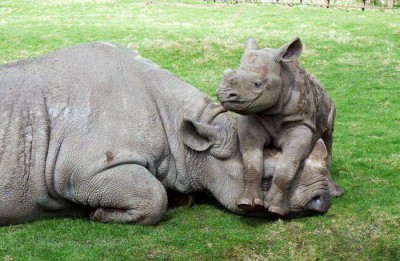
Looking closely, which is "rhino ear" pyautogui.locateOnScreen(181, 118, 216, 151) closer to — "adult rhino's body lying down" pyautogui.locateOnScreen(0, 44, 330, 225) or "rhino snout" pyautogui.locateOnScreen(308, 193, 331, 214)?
"adult rhino's body lying down" pyautogui.locateOnScreen(0, 44, 330, 225)

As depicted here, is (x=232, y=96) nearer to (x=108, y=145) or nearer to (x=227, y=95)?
(x=227, y=95)

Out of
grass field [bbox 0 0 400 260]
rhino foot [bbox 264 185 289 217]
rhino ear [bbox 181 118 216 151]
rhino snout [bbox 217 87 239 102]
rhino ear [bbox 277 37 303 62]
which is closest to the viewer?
grass field [bbox 0 0 400 260]

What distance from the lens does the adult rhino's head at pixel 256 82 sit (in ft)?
21.6

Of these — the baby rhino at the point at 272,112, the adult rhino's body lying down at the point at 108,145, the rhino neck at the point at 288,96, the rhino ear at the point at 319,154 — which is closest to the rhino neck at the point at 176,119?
the adult rhino's body lying down at the point at 108,145

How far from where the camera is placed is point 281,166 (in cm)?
675

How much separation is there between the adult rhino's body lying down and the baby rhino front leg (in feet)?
0.56

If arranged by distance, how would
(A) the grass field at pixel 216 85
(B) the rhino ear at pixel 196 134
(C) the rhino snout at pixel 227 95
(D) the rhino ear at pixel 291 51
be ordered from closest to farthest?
(A) the grass field at pixel 216 85
(C) the rhino snout at pixel 227 95
(D) the rhino ear at pixel 291 51
(B) the rhino ear at pixel 196 134

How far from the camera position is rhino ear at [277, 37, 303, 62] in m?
6.84

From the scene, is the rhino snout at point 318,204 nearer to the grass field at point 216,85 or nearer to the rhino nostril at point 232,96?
the grass field at point 216,85

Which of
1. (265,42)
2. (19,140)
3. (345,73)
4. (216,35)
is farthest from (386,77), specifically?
(19,140)

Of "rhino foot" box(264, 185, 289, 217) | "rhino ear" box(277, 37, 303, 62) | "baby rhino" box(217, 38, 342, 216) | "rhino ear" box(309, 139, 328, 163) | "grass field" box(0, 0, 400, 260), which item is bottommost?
"grass field" box(0, 0, 400, 260)

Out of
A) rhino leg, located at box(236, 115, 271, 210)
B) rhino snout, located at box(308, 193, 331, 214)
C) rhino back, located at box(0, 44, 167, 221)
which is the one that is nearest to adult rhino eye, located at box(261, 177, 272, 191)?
rhino leg, located at box(236, 115, 271, 210)

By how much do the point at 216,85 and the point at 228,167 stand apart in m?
7.65

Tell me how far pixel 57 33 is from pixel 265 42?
20.2ft
